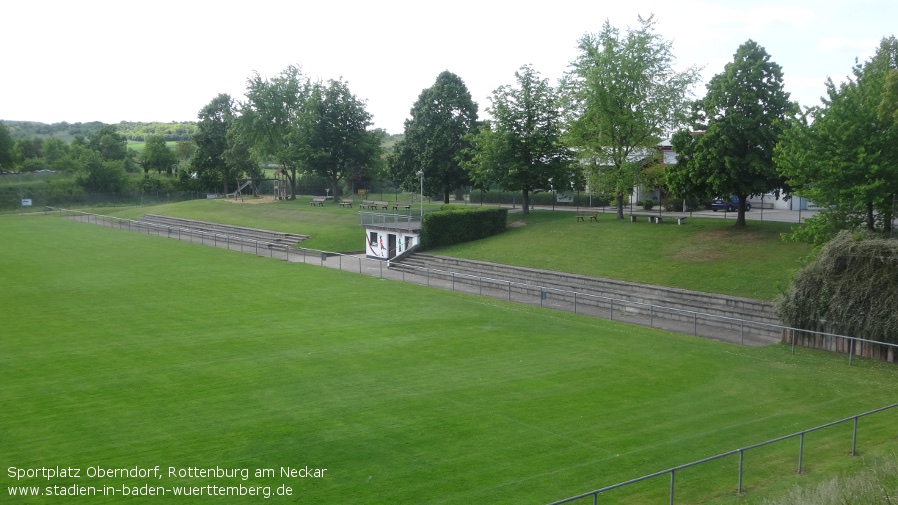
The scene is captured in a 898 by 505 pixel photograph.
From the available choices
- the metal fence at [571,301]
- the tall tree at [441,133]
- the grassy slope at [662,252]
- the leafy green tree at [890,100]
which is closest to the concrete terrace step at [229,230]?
the metal fence at [571,301]

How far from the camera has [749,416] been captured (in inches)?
718

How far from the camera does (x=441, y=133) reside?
208 ft

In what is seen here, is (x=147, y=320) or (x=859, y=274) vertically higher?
(x=859, y=274)

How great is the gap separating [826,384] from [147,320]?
2365 cm

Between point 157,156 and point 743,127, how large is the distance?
100 m

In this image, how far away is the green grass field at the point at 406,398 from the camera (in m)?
14.6

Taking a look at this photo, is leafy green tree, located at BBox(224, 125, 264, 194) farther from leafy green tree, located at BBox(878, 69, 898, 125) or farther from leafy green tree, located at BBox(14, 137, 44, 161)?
leafy green tree, located at BBox(878, 69, 898, 125)

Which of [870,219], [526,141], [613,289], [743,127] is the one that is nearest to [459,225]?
[526,141]

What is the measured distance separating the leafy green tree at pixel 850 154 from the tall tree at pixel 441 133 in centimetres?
3458

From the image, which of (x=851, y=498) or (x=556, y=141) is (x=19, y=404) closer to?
(x=851, y=498)

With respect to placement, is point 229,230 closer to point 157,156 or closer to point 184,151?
point 157,156

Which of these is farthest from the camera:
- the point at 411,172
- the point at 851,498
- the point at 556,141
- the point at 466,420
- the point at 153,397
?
the point at 411,172

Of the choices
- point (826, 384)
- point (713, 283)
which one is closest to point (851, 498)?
point (826, 384)

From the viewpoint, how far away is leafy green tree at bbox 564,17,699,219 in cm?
4822
